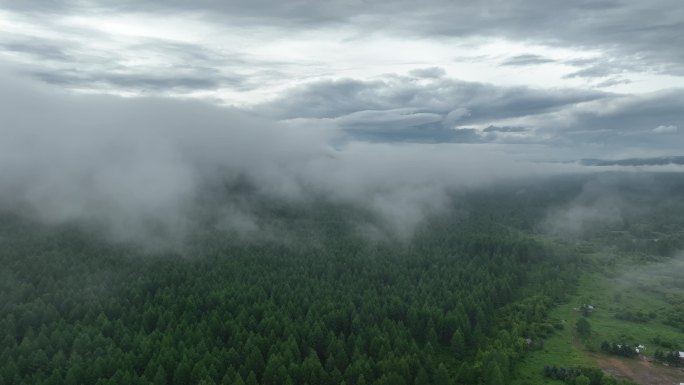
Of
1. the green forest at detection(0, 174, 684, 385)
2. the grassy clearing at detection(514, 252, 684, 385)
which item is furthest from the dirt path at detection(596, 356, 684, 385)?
the green forest at detection(0, 174, 684, 385)

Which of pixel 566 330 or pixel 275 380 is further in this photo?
pixel 566 330

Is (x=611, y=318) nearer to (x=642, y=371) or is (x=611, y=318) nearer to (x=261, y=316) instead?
(x=642, y=371)

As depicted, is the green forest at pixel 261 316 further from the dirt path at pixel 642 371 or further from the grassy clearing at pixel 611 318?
the dirt path at pixel 642 371

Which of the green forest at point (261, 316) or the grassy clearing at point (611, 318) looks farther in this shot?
the grassy clearing at point (611, 318)

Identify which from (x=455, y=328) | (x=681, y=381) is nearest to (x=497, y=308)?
(x=455, y=328)

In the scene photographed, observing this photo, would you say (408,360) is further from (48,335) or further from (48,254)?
(48,254)

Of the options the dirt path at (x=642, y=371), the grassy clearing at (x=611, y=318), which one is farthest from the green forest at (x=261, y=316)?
the dirt path at (x=642, y=371)

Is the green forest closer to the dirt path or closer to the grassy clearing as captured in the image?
the grassy clearing
